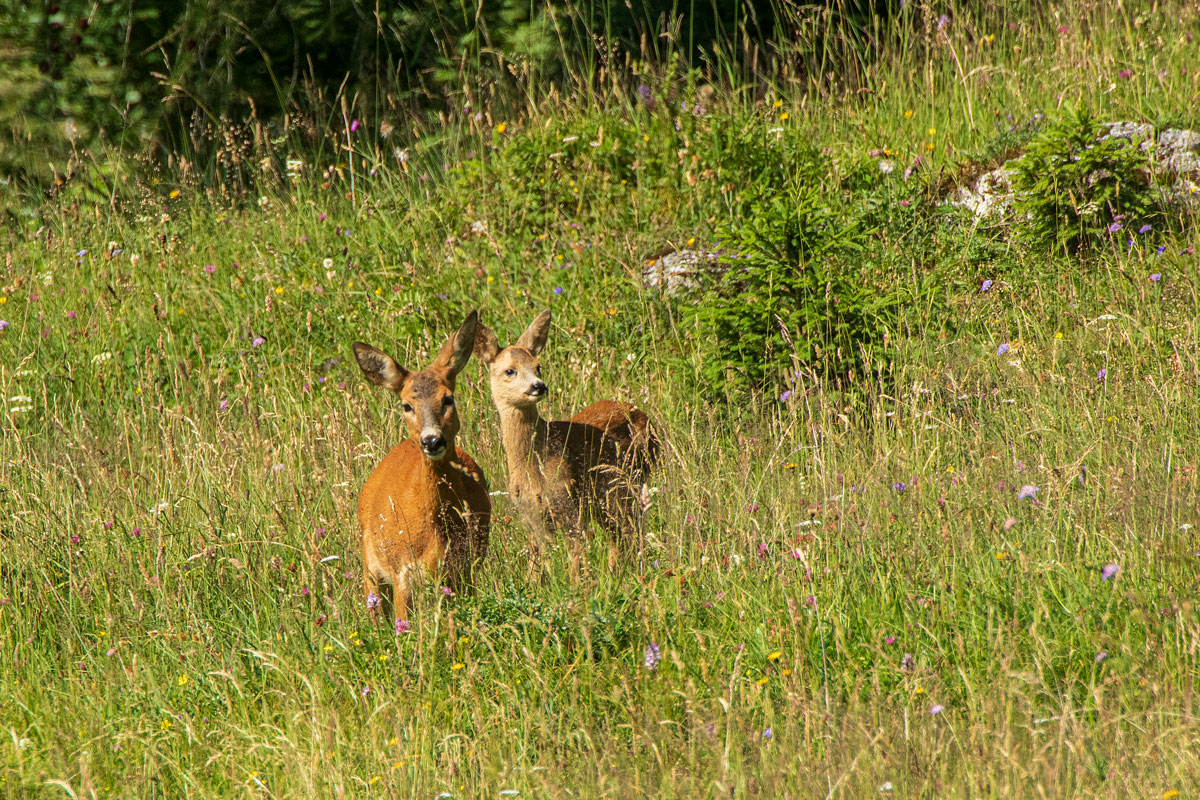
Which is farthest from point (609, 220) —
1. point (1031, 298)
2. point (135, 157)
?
point (135, 157)

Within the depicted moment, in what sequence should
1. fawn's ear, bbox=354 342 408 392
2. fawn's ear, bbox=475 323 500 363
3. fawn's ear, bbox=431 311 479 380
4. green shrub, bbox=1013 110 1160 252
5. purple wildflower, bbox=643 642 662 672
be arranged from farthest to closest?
green shrub, bbox=1013 110 1160 252
fawn's ear, bbox=475 323 500 363
fawn's ear, bbox=431 311 479 380
fawn's ear, bbox=354 342 408 392
purple wildflower, bbox=643 642 662 672

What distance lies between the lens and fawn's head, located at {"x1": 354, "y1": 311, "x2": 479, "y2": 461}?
168 inches

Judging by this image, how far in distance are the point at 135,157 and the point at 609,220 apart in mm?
3605

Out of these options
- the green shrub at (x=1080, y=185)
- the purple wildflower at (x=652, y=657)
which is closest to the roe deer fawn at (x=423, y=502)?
the purple wildflower at (x=652, y=657)

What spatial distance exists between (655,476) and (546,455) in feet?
1.66

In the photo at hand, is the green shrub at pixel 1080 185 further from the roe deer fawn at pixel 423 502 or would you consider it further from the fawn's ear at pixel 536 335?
the roe deer fawn at pixel 423 502

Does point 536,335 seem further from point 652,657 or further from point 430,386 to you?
point 652,657

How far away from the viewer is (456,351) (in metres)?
4.79

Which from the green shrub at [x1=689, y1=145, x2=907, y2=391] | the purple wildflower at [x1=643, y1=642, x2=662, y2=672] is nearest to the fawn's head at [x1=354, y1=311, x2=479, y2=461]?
the purple wildflower at [x1=643, y1=642, x2=662, y2=672]

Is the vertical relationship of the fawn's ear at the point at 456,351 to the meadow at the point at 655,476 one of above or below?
above

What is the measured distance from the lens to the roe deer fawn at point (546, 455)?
16.3ft

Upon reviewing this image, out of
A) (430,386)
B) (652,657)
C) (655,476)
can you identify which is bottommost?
(655,476)

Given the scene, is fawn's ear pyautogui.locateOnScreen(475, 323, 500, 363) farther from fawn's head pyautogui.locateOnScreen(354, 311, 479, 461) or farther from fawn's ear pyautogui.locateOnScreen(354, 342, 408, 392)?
fawn's ear pyautogui.locateOnScreen(354, 342, 408, 392)

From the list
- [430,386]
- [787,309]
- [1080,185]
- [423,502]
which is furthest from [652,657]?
[1080,185]
